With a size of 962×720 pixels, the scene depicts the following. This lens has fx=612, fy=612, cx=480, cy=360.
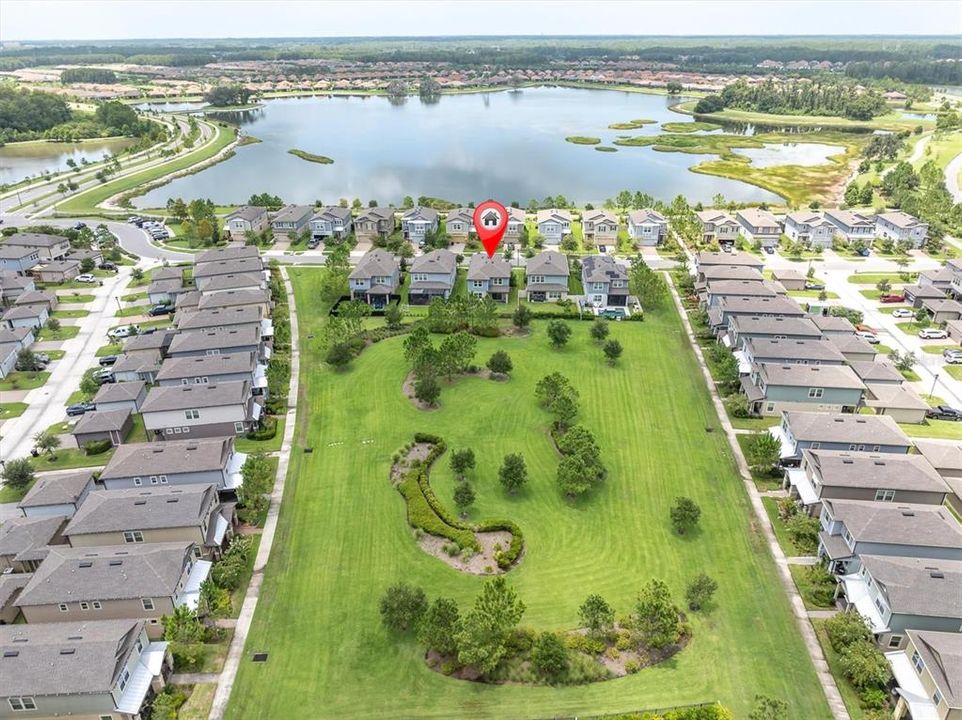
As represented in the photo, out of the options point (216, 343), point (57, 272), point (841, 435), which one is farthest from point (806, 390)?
point (57, 272)

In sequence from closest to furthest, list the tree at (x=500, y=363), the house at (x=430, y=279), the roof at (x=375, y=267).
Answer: the tree at (x=500, y=363) < the roof at (x=375, y=267) < the house at (x=430, y=279)

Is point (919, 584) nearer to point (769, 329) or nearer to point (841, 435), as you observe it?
point (841, 435)

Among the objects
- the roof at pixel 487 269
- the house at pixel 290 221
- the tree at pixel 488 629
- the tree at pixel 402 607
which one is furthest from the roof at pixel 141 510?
the house at pixel 290 221

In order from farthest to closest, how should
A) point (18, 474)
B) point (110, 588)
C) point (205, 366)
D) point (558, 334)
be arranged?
point (558, 334), point (205, 366), point (18, 474), point (110, 588)

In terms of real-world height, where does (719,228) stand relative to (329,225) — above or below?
below

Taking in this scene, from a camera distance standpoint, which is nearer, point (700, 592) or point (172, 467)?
point (700, 592)

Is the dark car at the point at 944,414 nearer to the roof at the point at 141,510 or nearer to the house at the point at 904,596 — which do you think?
the house at the point at 904,596
